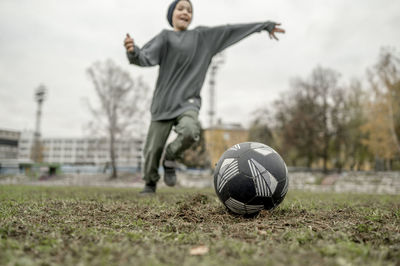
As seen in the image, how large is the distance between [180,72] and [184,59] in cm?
28

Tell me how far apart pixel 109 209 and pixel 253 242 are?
2.50m

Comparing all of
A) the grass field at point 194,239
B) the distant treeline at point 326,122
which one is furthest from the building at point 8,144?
the grass field at point 194,239

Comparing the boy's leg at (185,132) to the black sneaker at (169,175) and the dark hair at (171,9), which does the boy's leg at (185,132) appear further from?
the dark hair at (171,9)

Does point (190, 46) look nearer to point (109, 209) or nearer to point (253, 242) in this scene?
point (109, 209)

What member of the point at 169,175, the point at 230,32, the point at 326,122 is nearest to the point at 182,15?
the point at 230,32

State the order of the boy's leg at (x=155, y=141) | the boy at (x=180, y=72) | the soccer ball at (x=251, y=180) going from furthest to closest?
1. the boy's leg at (x=155, y=141)
2. the boy at (x=180, y=72)
3. the soccer ball at (x=251, y=180)

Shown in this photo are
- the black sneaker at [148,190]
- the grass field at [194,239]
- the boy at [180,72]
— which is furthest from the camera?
the black sneaker at [148,190]

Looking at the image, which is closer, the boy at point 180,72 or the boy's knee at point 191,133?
the boy's knee at point 191,133

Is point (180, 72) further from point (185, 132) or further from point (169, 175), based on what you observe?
point (169, 175)

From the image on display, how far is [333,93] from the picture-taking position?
38781 mm

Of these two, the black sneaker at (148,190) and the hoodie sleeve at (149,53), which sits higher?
the hoodie sleeve at (149,53)

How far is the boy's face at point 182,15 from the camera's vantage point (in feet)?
22.5

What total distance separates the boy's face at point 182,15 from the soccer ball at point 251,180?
156 inches

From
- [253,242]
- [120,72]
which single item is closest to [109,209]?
[253,242]
